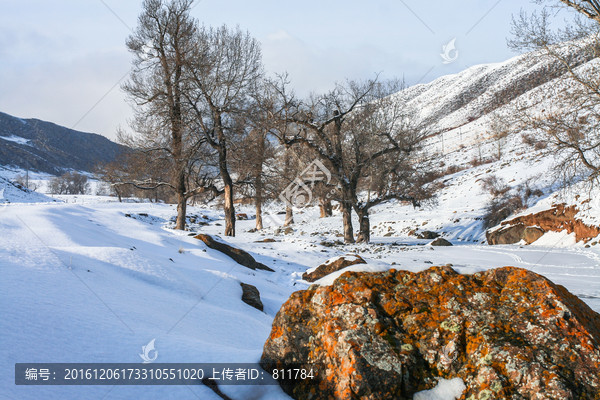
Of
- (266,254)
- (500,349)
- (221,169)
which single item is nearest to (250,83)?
(221,169)

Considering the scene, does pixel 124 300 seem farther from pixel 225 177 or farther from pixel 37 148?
pixel 37 148

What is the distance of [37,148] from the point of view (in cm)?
16512

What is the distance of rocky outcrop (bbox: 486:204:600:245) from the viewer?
14.0 m

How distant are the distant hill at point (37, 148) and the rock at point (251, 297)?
126m

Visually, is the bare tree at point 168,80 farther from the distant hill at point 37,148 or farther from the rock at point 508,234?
the distant hill at point 37,148

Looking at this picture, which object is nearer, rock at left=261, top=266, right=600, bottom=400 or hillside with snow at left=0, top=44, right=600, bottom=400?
rock at left=261, top=266, right=600, bottom=400

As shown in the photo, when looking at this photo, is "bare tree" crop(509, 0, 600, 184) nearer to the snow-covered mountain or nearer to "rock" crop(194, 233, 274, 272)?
the snow-covered mountain

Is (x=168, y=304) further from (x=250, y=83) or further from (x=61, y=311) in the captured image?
(x=250, y=83)

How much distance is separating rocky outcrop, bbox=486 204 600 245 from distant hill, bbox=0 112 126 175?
407ft

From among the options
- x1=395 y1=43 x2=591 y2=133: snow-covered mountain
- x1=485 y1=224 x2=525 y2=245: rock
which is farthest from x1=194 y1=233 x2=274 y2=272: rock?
x1=485 y1=224 x2=525 y2=245: rock

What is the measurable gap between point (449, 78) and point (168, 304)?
555ft

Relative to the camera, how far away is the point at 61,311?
3.07 metres

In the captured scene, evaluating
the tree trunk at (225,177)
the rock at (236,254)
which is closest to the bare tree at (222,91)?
the tree trunk at (225,177)

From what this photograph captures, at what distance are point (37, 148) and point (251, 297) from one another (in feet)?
672
